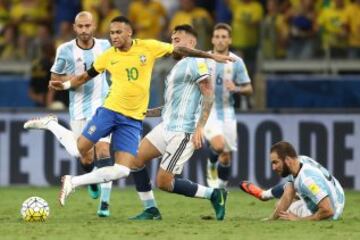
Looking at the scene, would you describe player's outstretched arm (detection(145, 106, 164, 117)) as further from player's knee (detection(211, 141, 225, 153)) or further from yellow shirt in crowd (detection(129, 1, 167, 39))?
yellow shirt in crowd (detection(129, 1, 167, 39))

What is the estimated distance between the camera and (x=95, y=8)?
20844 millimetres

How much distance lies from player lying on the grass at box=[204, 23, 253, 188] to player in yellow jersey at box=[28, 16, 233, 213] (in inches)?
150

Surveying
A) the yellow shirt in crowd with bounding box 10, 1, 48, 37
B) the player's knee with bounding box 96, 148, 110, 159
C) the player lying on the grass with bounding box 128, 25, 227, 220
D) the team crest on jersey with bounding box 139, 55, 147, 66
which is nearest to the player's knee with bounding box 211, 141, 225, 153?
the player's knee with bounding box 96, 148, 110, 159

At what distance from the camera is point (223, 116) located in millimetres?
16578

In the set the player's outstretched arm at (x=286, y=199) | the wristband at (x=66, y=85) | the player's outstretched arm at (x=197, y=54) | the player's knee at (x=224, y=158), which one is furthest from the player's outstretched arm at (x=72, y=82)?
the player's knee at (x=224, y=158)

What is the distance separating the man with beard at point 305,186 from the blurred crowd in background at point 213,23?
21.2 ft

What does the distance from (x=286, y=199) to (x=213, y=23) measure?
7.96 metres

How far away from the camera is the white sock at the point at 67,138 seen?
13.6m

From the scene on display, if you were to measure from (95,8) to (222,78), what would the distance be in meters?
4.99

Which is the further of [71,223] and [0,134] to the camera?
[0,134]

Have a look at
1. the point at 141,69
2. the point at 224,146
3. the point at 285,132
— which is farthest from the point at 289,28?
the point at 141,69

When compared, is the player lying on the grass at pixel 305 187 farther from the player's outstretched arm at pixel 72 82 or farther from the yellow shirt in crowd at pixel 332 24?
the yellow shirt in crowd at pixel 332 24

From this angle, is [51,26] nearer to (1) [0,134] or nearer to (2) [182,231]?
(1) [0,134]

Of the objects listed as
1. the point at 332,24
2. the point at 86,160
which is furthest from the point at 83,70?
the point at 332,24
